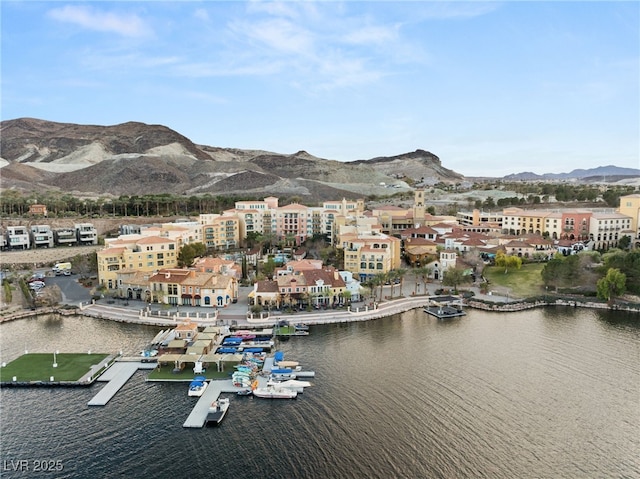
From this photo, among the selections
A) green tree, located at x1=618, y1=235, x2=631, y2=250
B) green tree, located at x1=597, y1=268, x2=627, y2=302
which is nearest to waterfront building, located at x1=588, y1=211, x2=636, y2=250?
green tree, located at x1=618, y1=235, x2=631, y2=250

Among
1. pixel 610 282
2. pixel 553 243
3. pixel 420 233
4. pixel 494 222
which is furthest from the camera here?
pixel 494 222

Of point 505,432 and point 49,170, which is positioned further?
point 49,170

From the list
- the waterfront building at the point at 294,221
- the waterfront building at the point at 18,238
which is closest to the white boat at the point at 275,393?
the waterfront building at the point at 294,221

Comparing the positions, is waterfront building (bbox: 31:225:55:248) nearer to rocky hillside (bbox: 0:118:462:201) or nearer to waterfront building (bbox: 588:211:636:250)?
rocky hillside (bbox: 0:118:462:201)

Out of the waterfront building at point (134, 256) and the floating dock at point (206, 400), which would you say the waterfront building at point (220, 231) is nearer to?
the waterfront building at point (134, 256)

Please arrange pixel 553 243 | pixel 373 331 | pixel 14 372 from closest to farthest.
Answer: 1. pixel 14 372
2. pixel 373 331
3. pixel 553 243

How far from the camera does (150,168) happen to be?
442 ft

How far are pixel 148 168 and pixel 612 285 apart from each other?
12257 cm

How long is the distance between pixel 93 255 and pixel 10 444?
103ft

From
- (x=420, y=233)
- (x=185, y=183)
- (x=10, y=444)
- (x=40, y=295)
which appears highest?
(x=185, y=183)

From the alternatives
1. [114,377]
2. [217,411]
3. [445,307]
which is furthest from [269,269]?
[217,411]

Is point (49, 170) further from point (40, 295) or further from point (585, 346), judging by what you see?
point (585, 346)

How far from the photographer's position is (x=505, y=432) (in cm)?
1934

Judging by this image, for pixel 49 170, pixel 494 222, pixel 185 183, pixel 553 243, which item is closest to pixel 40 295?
pixel 553 243
